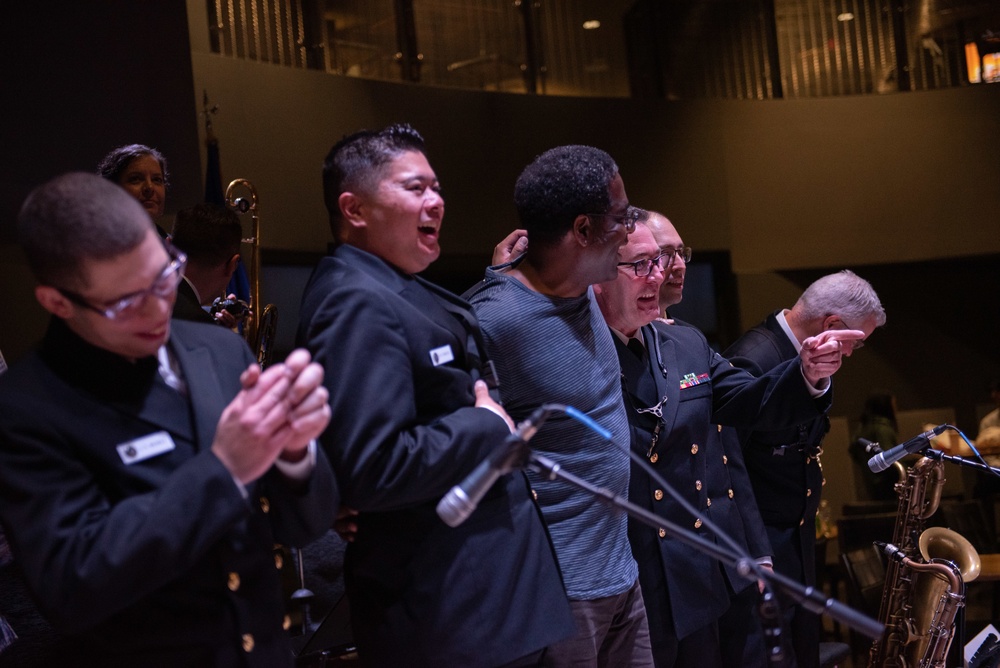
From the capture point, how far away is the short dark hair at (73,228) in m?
1.60

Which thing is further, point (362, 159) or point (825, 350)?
point (825, 350)

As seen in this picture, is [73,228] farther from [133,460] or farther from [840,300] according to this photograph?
[840,300]

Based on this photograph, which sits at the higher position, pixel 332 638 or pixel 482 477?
pixel 482 477

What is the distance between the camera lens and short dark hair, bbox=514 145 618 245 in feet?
8.51

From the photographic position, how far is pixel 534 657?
83.0 inches

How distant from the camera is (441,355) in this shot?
2.11m

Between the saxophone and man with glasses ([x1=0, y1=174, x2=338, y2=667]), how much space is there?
10.5 ft

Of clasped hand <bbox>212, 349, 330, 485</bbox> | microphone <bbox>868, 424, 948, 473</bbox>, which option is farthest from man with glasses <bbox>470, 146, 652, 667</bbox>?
microphone <bbox>868, 424, 948, 473</bbox>

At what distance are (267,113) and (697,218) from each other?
143 inches

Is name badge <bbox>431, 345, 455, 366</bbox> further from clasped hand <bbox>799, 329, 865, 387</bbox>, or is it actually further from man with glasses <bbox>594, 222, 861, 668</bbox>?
clasped hand <bbox>799, 329, 865, 387</bbox>

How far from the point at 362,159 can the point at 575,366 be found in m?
0.69

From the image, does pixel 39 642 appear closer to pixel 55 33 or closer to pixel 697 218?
pixel 55 33

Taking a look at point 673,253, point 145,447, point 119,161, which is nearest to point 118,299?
point 145,447

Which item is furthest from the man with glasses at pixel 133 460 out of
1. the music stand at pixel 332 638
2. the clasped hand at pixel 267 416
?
the music stand at pixel 332 638
